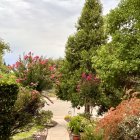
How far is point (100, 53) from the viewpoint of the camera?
25031 mm

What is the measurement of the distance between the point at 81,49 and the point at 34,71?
5755mm

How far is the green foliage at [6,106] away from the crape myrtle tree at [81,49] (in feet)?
44.7

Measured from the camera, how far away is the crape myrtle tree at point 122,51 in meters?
23.3

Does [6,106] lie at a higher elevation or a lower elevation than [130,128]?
higher

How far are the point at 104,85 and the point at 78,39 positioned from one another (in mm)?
4267

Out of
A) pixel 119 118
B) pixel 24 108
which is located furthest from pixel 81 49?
pixel 119 118

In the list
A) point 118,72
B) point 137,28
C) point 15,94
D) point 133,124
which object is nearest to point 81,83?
point 118,72

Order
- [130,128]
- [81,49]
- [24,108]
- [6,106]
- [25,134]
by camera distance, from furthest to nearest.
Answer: [81,49] → [25,134] → [24,108] → [6,106] → [130,128]

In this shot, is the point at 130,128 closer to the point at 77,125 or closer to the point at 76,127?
the point at 76,127

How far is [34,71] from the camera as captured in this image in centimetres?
2391

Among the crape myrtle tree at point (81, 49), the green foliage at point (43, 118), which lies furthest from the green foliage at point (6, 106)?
the crape myrtle tree at point (81, 49)

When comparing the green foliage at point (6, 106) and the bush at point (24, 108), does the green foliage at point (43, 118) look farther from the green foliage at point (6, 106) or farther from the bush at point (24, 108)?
the green foliage at point (6, 106)

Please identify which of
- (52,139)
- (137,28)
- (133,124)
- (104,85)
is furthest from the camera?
(104,85)

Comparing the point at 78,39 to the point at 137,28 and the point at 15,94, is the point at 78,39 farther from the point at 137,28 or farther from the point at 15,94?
the point at 15,94
